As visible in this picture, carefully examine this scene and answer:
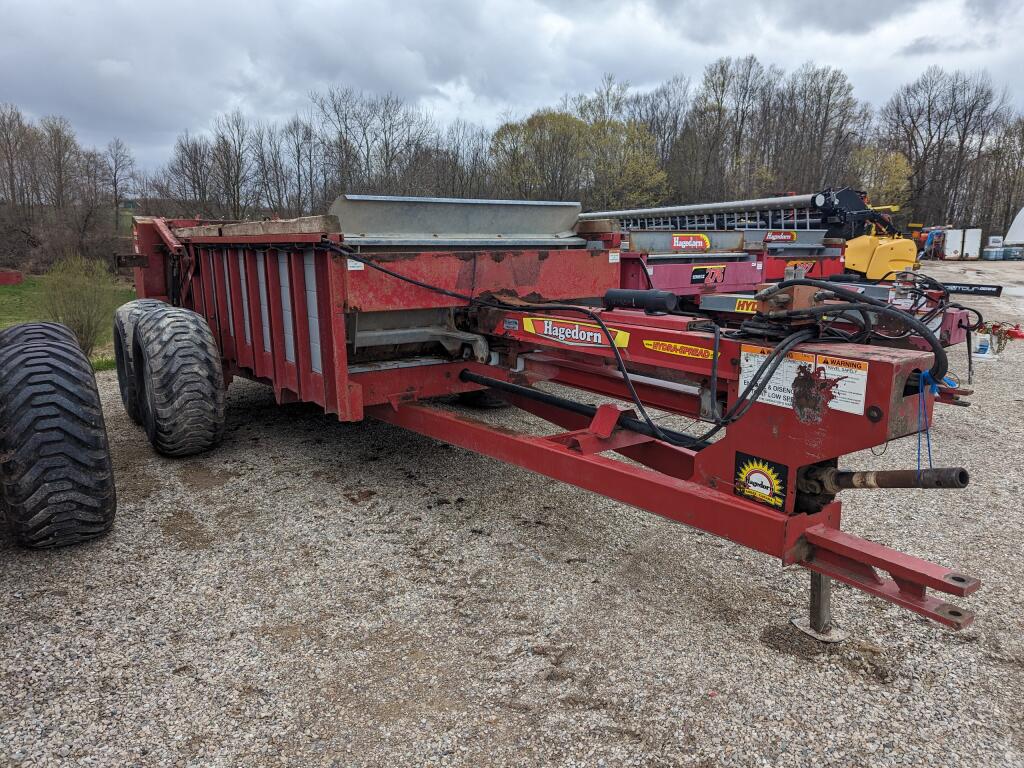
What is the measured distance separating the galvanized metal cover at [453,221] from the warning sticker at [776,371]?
229 centimetres

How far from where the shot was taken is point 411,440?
557 cm

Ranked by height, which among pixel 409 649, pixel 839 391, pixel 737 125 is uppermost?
pixel 737 125

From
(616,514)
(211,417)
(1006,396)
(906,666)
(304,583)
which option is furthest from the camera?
(1006,396)

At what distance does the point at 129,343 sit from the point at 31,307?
15209mm

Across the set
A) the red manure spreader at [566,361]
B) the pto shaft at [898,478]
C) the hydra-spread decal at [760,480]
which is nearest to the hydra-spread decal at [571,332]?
the red manure spreader at [566,361]

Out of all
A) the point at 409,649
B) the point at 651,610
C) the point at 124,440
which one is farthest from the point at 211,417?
the point at 651,610

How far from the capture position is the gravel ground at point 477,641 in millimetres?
2355

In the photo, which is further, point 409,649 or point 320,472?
point 320,472

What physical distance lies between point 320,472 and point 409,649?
2.30 meters

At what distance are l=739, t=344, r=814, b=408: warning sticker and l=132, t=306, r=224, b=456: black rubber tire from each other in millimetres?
3552

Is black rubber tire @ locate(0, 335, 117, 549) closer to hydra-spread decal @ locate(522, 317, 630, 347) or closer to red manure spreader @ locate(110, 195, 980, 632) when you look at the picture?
red manure spreader @ locate(110, 195, 980, 632)

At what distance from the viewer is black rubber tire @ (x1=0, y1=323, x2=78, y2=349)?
12.5 feet

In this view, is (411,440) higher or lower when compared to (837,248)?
lower

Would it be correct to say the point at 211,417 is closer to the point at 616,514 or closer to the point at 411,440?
the point at 411,440
